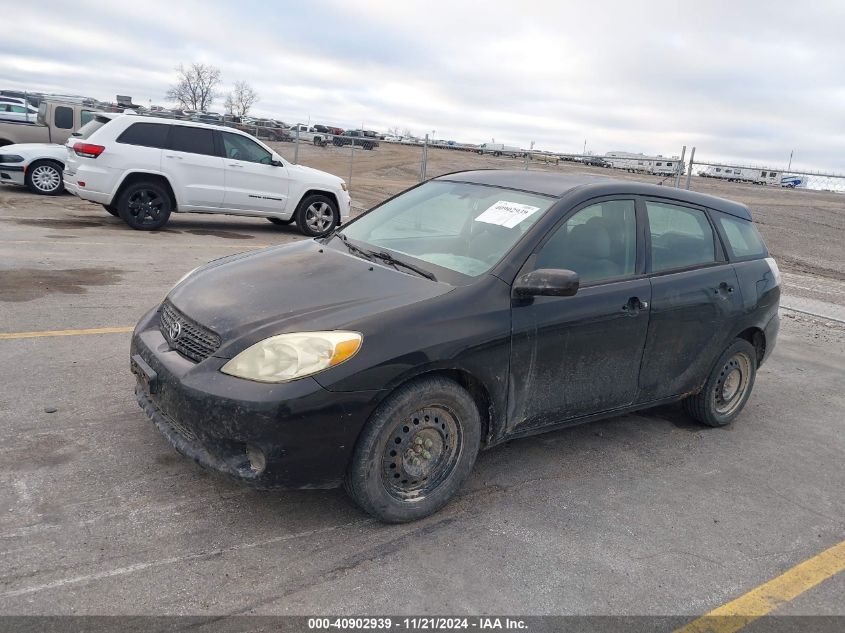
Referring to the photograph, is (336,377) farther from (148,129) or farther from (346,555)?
(148,129)

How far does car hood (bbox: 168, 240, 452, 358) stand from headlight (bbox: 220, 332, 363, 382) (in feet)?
0.16

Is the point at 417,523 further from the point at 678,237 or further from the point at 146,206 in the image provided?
the point at 146,206

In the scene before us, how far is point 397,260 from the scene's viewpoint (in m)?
4.14

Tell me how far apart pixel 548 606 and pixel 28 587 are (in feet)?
6.66

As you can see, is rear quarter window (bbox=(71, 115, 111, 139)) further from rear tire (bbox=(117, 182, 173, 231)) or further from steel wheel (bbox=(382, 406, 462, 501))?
steel wheel (bbox=(382, 406, 462, 501))

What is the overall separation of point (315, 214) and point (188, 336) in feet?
32.7

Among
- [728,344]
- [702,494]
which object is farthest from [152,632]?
[728,344]

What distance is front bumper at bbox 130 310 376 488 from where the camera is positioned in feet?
10.2

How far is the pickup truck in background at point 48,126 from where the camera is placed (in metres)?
17.0

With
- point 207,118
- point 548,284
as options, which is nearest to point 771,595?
point 548,284

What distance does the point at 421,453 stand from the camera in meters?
3.53

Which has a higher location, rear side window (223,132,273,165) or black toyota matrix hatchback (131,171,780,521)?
rear side window (223,132,273,165)

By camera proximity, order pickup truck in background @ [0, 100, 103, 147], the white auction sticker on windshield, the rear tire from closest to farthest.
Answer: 1. the white auction sticker on windshield
2. the rear tire
3. pickup truck in background @ [0, 100, 103, 147]

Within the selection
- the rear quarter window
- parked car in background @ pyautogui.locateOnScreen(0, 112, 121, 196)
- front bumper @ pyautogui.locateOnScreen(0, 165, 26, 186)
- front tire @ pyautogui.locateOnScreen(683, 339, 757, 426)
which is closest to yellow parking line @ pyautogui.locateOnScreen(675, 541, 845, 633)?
front tire @ pyautogui.locateOnScreen(683, 339, 757, 426)
